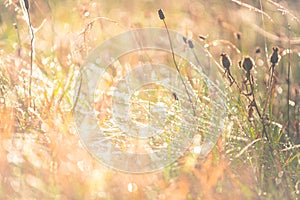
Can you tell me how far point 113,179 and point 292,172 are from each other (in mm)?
464

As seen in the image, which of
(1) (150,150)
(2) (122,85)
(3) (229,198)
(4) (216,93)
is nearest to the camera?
(3) (229,198)

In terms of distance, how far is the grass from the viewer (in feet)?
5.25

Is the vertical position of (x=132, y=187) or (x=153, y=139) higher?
(x=153, y=139)

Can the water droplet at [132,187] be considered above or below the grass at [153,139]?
below

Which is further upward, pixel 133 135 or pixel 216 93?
pixel 216 93

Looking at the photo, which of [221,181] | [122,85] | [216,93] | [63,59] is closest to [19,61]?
[63,59]

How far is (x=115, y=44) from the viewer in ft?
7.81

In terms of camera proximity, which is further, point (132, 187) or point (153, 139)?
point (153, 139)

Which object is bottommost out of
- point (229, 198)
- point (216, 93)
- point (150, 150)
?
point (229, 198)

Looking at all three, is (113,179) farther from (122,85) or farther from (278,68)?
(278,68)

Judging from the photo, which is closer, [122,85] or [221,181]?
[221,181]

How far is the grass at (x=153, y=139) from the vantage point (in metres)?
1.60

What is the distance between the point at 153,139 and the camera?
178 centimetres

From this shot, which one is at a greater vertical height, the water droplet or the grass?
the grass
